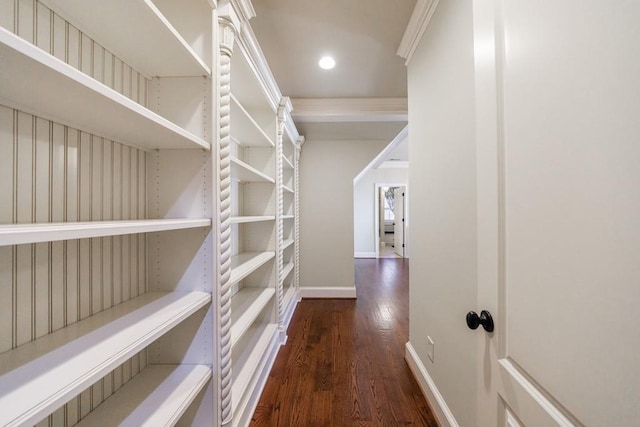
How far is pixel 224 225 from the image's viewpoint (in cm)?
112

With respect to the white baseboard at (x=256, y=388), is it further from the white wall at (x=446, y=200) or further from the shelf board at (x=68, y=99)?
the shelf board at (x=68, y=99)

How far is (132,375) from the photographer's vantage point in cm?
101

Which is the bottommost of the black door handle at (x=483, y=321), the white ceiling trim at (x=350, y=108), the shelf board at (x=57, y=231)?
the black door handle at (x=483, y=321)

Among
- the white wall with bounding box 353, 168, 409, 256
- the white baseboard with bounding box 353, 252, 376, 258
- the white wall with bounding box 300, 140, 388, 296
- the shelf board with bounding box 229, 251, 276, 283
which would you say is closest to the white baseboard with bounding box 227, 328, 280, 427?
the shelf board with bounding box 229, 251, 276, 283

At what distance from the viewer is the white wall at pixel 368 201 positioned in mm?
6816

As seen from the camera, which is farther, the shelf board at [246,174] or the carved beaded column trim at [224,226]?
the shelf board at [246,174]

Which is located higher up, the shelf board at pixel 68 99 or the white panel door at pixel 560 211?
the shelf board at pixel 68 99

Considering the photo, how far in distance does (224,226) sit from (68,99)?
2.05 ft

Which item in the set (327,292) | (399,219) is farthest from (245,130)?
(399,219)

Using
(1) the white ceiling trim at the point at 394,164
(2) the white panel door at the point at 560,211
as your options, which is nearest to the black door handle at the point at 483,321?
(2) the white panel door at the point at 560,211

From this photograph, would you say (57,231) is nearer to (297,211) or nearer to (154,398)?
(154,398)

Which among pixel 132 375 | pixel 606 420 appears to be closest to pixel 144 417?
pixel 132 375

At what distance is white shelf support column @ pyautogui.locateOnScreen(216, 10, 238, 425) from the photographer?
108 centimetres

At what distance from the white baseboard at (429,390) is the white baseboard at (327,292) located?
1.55 m
